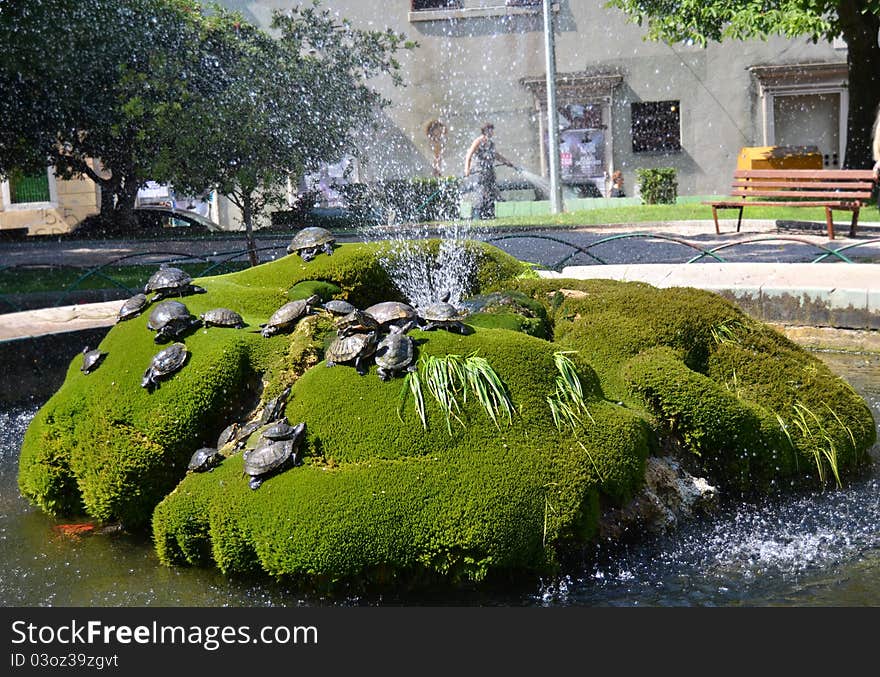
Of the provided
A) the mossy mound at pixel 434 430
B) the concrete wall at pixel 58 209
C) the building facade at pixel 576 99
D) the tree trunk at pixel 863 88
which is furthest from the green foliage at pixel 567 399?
the concrete wall at pixel 58 209

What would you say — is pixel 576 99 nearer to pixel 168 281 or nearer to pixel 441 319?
pixel 168 281

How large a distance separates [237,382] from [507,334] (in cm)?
139

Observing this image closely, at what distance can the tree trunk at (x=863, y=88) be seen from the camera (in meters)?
19.5

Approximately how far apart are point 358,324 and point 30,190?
89.1ft

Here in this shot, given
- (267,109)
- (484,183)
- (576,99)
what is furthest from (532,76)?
(267,109)

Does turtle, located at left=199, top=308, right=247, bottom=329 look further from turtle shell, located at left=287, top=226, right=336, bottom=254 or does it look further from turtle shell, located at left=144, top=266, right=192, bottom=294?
turtle shell, located at left=287, top=226, right=336, bottom=254

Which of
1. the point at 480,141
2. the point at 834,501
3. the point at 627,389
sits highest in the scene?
the point at 480,141

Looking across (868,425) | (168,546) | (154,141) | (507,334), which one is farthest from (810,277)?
(154,141)

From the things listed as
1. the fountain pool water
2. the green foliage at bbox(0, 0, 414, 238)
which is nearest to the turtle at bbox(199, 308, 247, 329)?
the fountain pool water

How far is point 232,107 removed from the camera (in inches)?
537

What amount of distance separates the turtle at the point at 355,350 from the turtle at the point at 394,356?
0.16ft

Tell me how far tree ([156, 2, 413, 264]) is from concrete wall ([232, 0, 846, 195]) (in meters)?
2.98

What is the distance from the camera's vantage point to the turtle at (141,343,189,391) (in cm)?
511

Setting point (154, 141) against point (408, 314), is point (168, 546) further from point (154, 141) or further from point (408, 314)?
point (154, 141)
